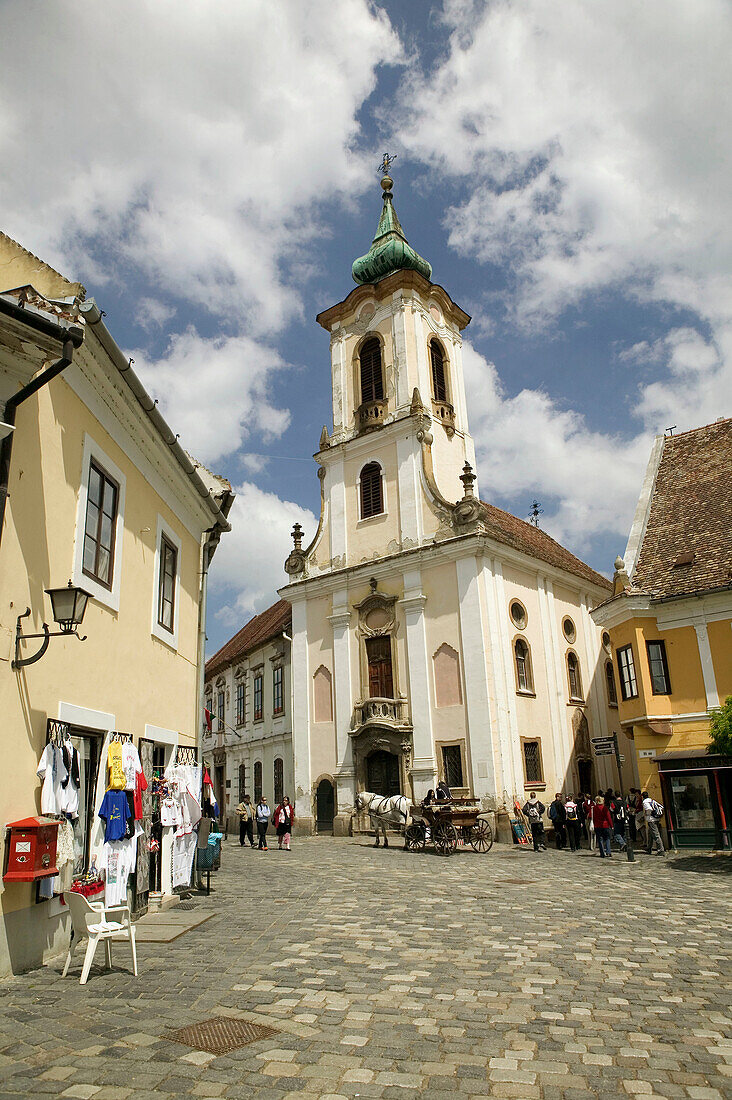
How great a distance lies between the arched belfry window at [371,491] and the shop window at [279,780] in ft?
38.8

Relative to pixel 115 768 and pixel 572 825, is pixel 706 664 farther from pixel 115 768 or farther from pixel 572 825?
pixel 115 768

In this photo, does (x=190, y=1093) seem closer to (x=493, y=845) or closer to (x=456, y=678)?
(x=493, y=845)

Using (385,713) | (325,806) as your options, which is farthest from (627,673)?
(325,806)

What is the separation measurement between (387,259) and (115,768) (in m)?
30.5

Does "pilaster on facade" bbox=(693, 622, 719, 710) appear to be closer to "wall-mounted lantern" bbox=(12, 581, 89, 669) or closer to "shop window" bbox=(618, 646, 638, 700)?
"shop window" bbox=(618, 646, 638, 700)

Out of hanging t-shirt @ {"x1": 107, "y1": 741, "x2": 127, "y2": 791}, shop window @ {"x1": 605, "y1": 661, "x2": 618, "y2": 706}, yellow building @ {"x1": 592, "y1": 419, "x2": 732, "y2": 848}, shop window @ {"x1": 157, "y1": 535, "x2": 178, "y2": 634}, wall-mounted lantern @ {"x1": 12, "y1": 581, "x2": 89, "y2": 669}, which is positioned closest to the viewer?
wall-mounted lantern @ {"x1": 12, "y1": 581, "x2": 89, "y2": 669}

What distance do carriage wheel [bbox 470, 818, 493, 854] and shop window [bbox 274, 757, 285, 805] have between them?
45.2ft

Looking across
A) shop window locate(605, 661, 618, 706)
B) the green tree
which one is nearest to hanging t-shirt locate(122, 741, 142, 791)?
the green tree

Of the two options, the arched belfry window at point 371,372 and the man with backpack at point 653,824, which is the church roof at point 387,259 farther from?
the man with backpack at point 653,824

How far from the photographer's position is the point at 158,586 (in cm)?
1255

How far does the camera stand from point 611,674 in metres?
34.5

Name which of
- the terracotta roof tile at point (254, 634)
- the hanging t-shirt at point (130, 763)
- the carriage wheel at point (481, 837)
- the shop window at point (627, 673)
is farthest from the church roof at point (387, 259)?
the hanging t-shirt at point (130, 763)

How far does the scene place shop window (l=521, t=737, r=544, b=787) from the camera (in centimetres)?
2659

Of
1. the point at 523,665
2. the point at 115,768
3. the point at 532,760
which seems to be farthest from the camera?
the point at 523,665
